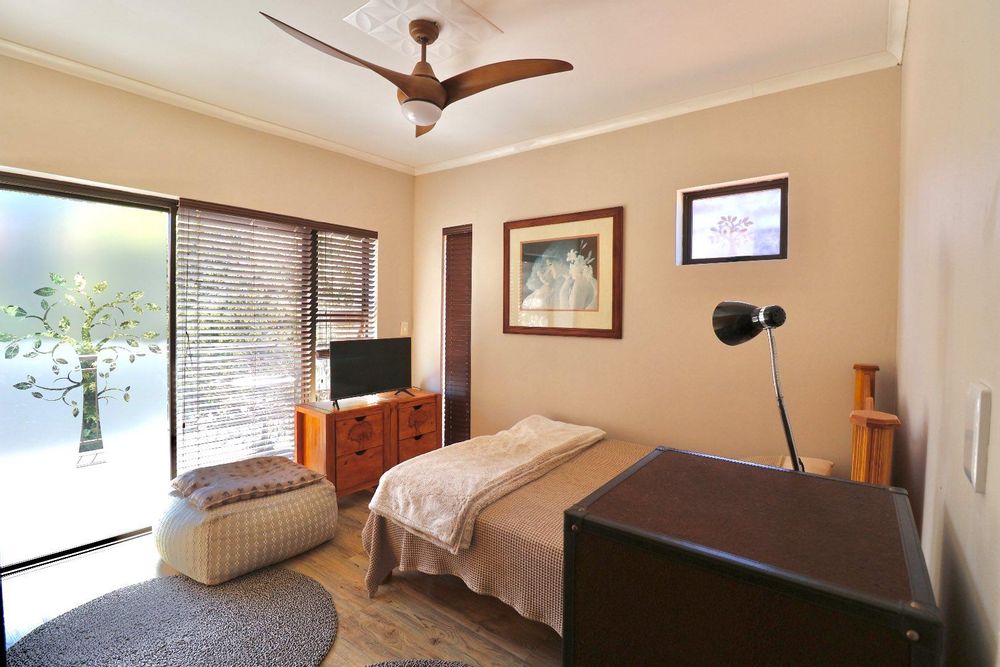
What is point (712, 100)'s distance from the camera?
2906 mm

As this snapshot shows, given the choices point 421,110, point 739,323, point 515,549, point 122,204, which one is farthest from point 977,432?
point 122,204

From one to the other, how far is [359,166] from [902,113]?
3608 mm

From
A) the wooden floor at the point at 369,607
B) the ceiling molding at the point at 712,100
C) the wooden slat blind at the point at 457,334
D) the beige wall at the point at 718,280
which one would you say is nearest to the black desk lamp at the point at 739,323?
the wooden floor at the point at 369,607

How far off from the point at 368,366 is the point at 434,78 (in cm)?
226

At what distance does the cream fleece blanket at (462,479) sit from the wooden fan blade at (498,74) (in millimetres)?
1815

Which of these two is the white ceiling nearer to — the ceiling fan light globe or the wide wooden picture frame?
the ceiling fan light globe

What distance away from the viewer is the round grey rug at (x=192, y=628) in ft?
6.37

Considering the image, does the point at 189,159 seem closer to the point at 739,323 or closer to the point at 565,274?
the point at 565,274

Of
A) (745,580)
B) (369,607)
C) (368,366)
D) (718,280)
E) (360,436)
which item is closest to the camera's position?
(745,580)

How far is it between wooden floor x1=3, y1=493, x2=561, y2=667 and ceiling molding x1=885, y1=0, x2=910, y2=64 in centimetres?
305

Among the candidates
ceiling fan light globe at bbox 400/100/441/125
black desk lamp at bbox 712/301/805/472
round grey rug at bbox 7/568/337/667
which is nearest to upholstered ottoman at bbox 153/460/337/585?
round grey rug at bbox 7/568/337/667

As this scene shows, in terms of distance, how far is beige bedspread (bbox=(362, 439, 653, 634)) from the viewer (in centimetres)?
188

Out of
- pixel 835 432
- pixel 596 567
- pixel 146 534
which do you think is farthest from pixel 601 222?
pixel 146 534

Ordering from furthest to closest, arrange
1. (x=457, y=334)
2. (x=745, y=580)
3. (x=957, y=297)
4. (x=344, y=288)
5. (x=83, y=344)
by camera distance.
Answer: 1. (x=457, y=334)
2. (x=344, y=288)
3. (x=83, y=344)
4. (x=957, y=297)
5. (x=745, y=580)
